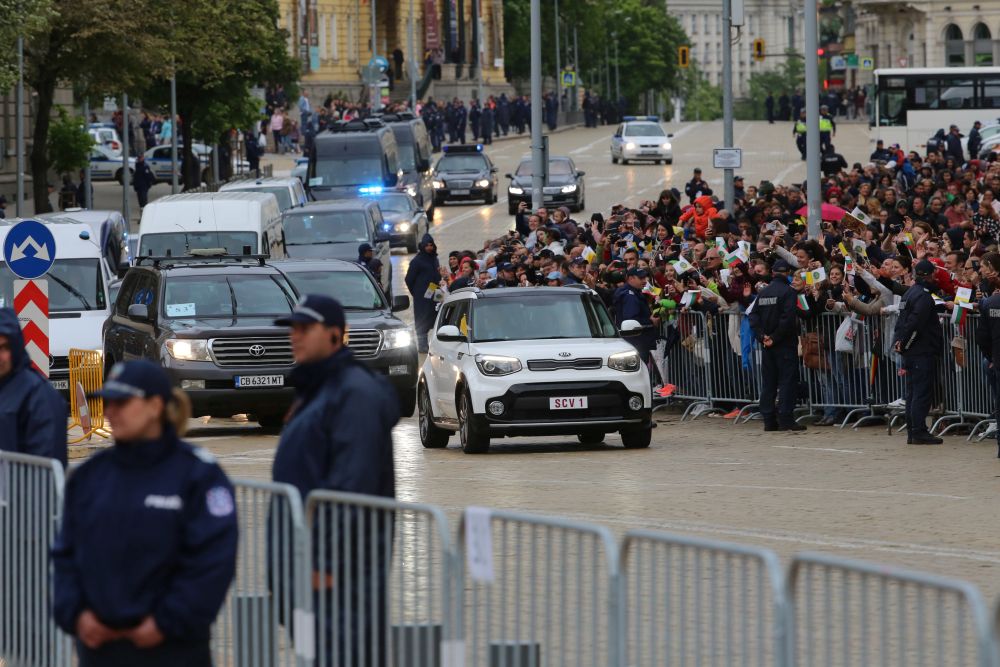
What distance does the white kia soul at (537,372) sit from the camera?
17969 mm

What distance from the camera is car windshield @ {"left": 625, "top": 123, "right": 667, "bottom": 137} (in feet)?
238

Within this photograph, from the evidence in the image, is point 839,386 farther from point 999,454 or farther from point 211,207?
point 211,207

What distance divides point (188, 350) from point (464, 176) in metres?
38.7

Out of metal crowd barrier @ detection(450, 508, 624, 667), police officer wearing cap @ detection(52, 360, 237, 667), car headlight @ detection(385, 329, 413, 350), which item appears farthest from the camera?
car headlight @ detection(385, 329, 413, 350)

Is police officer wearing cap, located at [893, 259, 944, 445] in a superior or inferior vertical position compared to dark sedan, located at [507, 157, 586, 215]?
inferior


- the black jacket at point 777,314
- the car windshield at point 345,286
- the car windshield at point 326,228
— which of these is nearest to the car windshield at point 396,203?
the car windshield at point 326,228

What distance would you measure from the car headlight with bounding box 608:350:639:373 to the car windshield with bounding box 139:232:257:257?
40.6 ft

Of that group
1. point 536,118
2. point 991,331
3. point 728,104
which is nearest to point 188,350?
point 991,331

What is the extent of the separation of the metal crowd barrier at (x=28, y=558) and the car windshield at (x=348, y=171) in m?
39.7

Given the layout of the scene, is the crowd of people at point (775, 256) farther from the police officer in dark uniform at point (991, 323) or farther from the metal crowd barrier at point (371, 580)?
the metal crowd barrier at point (371, 580)

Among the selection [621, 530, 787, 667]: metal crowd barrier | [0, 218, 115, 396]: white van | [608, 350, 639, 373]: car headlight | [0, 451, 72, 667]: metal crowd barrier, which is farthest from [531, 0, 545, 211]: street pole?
[621, 530, 787, 667]: metal crowd barrier

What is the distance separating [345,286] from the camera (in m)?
23.3

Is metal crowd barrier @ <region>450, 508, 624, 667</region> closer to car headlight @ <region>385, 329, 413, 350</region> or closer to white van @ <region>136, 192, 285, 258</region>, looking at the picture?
car headlight @ <region>385, 329, 413, 350</region>

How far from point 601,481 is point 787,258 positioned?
20.8ft
